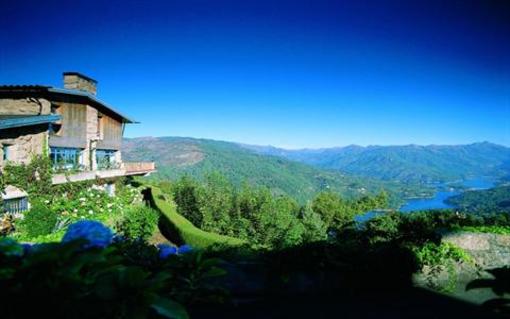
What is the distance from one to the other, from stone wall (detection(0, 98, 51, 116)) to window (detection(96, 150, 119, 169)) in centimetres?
611

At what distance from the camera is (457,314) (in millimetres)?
5816

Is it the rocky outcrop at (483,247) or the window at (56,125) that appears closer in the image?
the rocky outcrop at (483,247)

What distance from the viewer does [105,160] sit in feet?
87.4

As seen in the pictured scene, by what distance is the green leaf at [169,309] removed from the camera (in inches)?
59.3

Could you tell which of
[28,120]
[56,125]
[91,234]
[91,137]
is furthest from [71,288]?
[91,137]

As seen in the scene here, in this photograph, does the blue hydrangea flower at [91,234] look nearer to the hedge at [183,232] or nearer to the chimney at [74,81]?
the hedge at [183,232]

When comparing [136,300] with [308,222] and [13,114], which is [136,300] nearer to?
[13,114]

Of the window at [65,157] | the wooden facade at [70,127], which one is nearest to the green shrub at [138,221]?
the window at [65,157]

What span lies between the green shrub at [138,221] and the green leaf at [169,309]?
1573 centimetres

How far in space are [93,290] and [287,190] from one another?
186031 mm

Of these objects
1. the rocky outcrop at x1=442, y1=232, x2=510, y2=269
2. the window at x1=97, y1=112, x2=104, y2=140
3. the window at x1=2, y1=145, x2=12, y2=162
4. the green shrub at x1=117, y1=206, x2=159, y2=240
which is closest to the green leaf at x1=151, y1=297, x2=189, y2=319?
the rocky outcrop at x1=442, y1=232, x2=510, y2=269

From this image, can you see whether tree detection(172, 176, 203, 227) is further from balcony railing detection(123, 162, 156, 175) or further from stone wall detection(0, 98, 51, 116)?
stone wall detection(0, 98, 51, 116)

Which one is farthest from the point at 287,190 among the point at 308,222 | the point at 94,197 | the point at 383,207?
the point at 94,197

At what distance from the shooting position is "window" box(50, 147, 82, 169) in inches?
827
